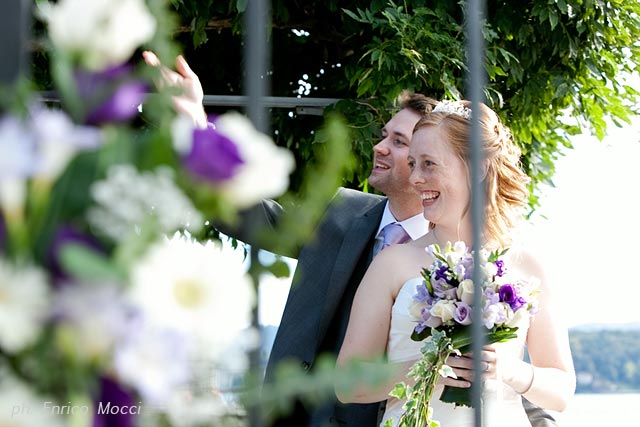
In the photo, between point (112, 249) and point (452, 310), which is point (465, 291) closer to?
point (452, 310)

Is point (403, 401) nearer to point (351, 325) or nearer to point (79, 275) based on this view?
point (351, 325)

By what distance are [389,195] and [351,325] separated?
633 mm

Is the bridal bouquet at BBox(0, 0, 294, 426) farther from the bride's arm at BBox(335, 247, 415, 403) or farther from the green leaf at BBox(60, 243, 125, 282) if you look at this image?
the bride's arm at BBox(335, 247, 415, 403)

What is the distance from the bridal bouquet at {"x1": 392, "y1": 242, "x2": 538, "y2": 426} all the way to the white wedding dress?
163 millimetres

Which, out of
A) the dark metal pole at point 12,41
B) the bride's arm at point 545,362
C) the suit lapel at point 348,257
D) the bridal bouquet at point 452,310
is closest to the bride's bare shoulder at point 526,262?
the bride's arm at point 545,362

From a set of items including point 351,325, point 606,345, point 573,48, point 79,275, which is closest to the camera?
point 79,275

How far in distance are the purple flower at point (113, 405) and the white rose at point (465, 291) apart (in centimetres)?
147

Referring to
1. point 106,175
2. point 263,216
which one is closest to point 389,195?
point 263,216

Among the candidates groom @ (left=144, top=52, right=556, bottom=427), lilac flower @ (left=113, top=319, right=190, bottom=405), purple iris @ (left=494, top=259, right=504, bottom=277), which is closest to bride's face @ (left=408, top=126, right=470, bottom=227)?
groom @ (left=144, top=52, right=556, bottom=427)

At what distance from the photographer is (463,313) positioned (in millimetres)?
2260

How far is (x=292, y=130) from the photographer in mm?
4789

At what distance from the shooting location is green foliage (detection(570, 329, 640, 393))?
1215 cm

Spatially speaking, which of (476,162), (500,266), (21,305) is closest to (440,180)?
(500,266)

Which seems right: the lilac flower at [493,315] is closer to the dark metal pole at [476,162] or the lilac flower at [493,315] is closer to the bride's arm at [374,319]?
the bride's arm at [374,319]
